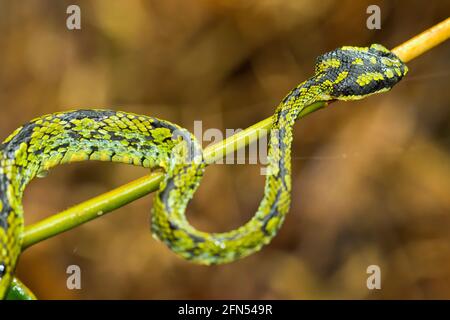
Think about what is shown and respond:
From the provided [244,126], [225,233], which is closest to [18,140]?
[225,233]

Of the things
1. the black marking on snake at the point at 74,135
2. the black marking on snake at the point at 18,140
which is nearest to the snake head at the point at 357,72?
the black marking on snake at the point at 74,135

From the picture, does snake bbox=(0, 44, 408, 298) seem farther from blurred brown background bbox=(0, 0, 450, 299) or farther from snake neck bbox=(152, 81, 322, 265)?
blurred brown background bbox=(0, 0, 450, 299)

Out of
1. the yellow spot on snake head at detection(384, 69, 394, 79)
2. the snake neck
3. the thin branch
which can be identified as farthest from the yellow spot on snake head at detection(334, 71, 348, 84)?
the snake neck

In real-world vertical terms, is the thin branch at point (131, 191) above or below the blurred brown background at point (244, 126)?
below

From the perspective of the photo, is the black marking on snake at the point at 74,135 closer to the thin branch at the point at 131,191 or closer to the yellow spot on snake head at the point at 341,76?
the thin branch at the point at 131,191

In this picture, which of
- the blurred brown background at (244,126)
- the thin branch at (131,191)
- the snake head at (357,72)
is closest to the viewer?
the thin branch at (131,191)
